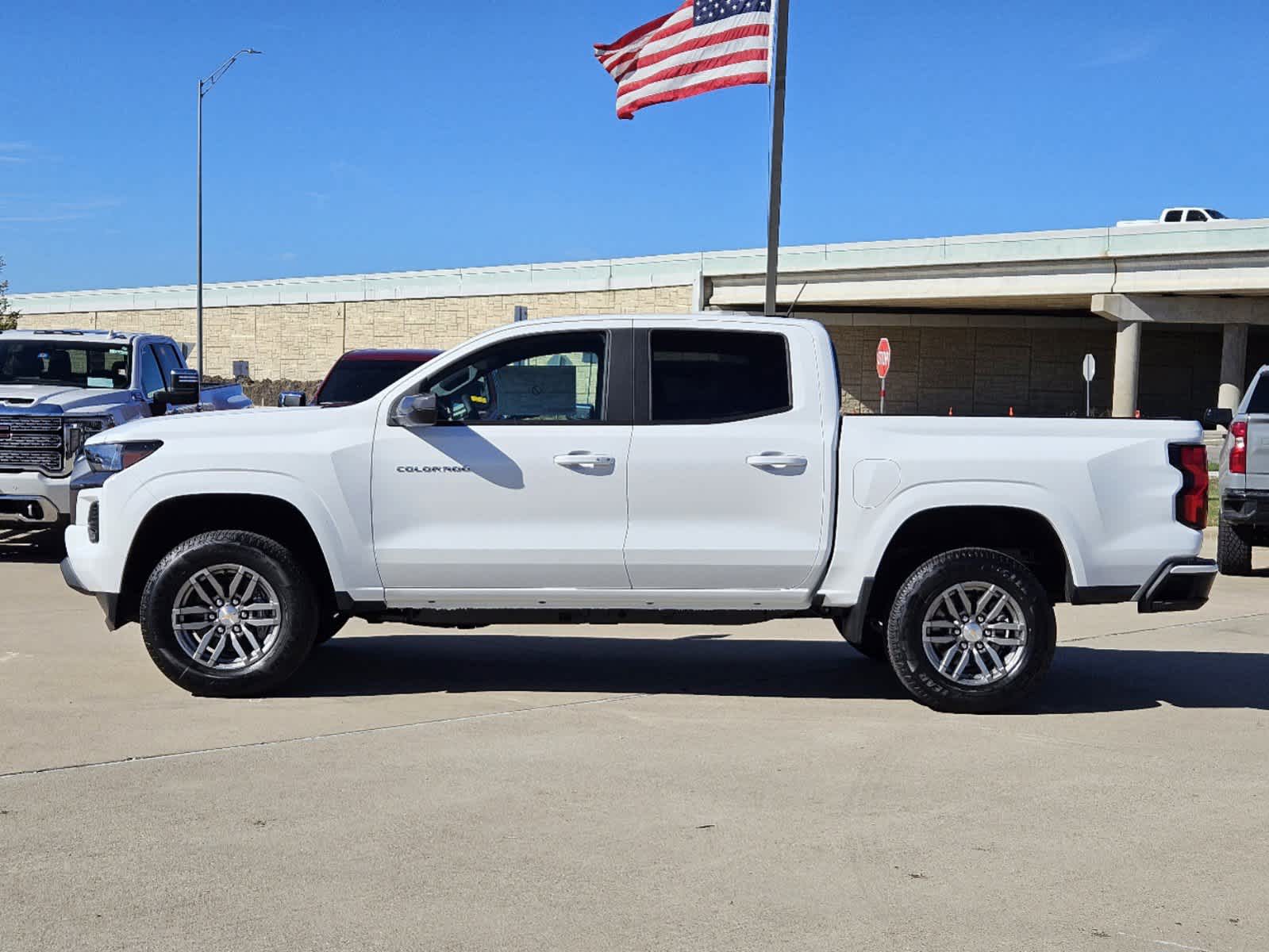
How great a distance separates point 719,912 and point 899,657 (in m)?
3.18

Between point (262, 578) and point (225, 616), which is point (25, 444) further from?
point (262, 578)

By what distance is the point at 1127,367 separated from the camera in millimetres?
50375

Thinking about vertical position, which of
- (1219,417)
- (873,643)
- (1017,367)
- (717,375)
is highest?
(1017,367)

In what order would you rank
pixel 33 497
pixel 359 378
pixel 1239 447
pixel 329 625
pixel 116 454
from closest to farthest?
pixel 116 454 → pixel 329 625 → pixel 33 497 → pixel 1239 447 → pixel 359 378

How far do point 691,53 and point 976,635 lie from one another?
8.85 metres

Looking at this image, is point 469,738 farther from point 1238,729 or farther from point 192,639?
point 1238,729

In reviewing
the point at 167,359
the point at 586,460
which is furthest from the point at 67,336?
the point at 586,460

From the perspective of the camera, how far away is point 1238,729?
7.33 metres

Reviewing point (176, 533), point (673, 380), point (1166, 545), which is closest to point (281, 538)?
point (176, 533)

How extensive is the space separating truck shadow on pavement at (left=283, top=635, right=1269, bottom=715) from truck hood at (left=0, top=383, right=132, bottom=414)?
486 cm

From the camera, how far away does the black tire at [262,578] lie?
24.6 feet

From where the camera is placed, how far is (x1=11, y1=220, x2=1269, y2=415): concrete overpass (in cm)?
4847

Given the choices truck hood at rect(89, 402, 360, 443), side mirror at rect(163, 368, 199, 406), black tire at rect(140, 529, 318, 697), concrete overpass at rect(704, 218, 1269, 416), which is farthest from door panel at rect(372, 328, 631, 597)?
concrete overpass at rect(704, 218, 1269, 416)

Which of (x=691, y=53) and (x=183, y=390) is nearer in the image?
(x=183, y=390)
